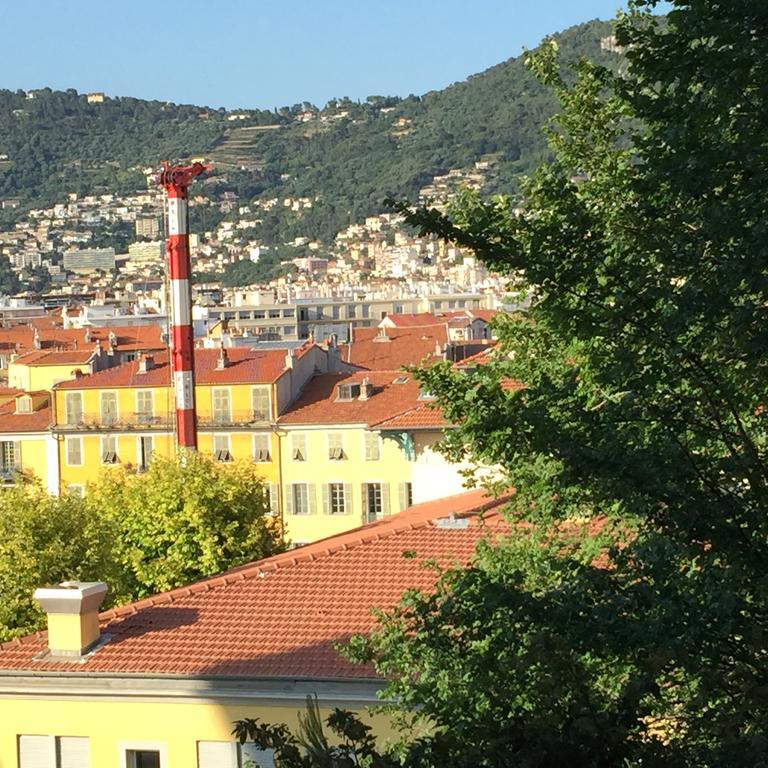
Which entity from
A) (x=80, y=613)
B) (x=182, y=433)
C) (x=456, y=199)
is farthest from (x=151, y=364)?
(x=456, y=199)

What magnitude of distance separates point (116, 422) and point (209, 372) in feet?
11.6

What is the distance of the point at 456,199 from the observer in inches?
574

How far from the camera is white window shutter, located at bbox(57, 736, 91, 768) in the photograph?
57.9 ft

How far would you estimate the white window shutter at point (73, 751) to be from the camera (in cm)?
1766

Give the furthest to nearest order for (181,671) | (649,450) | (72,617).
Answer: (72,617) → (181,671) → (649,450)

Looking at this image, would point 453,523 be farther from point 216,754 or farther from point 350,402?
point 350,402

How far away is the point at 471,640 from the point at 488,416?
1389mm

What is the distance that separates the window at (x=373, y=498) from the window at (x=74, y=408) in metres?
11.3

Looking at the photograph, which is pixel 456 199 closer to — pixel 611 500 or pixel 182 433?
pixel 611 500

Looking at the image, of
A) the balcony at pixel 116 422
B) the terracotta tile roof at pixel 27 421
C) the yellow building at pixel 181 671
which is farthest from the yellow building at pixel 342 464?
the yellow building at pixel 181 671

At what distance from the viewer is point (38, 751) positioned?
17.7 metres

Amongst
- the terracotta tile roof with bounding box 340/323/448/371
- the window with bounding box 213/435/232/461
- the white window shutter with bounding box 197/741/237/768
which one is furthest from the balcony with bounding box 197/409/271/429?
the white window shutter with bounding box 197/741/237/768

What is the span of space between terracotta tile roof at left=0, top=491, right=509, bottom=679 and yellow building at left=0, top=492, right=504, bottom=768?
0.02m

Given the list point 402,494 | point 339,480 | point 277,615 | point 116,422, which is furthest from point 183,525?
point 116,422
